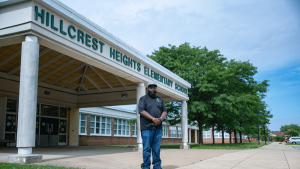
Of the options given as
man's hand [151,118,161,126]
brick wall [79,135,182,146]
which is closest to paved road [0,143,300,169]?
man's hand [151,118,161,126]

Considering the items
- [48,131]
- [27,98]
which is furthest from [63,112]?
[27,98]

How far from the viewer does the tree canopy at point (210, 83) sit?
21.0 m

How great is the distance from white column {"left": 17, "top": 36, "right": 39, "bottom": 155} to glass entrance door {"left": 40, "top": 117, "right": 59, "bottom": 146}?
11606 millimetres

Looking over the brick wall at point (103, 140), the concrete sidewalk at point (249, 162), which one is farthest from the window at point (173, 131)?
the concrete sidewalk at point (249, 162)

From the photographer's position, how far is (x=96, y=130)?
27.8 meters

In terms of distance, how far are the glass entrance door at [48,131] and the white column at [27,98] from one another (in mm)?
11606

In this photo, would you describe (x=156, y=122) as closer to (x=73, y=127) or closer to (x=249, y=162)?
(x=249, y=162)

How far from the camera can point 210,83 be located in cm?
2175

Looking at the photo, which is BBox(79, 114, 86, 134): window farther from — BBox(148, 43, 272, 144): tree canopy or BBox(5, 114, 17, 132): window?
BBox(5, 114, 17, 132): window

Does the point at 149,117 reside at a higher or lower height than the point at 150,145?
higher

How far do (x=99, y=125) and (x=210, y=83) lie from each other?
12947mm

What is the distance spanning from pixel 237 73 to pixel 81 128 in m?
15.8

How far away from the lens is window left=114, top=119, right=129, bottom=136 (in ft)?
102

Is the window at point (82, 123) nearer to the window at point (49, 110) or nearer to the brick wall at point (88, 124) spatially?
the brick wall at point (88, 124)
